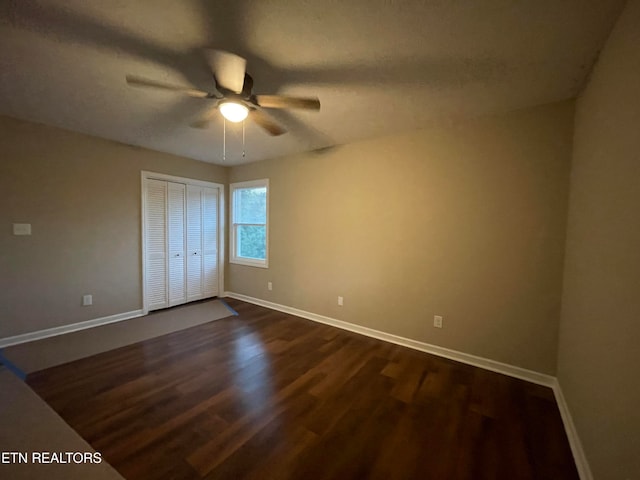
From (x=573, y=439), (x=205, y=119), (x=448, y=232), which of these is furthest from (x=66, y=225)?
(x=573, y=439)

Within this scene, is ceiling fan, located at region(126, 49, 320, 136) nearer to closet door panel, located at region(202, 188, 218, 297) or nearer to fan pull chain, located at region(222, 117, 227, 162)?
fan pull chain, located at region(222, 117, 227, 162)

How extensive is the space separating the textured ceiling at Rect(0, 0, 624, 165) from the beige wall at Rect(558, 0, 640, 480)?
1.01ft

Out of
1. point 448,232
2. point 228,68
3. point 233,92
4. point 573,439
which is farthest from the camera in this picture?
point 448,232

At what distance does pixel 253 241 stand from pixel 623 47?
4.41 meters

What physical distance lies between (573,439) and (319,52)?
2945 millimetres

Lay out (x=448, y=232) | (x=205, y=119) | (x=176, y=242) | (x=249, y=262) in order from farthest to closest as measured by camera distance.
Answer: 1. (x=249, y=262)
2. (x=176, y=242)
3. (x=448, y=232)
4. (x=205, y=119)

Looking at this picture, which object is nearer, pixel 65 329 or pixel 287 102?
pixel 287 102

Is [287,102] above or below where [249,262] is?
above

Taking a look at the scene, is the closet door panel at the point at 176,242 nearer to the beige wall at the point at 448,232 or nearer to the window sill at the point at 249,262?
the window sill at the point at 249,262

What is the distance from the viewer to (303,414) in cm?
180

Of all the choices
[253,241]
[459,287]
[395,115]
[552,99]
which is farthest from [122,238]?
[552,99]

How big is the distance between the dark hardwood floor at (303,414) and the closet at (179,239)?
1425 mm

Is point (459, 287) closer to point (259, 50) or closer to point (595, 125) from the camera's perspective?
point (595, 125)

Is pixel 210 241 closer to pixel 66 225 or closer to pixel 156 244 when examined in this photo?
pixel 156 244
